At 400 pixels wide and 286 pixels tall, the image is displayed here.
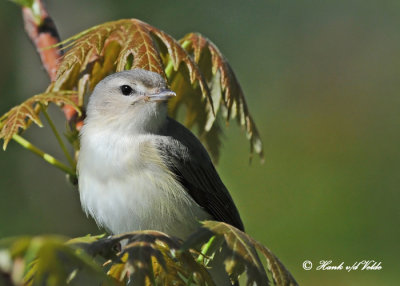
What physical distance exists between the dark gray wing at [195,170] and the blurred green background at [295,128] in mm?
853

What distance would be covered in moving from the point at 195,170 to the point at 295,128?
5.35 ft

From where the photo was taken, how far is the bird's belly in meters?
2.46

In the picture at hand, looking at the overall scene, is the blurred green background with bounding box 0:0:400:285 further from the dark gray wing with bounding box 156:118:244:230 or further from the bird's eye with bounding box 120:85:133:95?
the dark gray wing with bounding box 156:118:244:230

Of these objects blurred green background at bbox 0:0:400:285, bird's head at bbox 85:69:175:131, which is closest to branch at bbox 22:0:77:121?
bird's head at bbox 85:69:175:131

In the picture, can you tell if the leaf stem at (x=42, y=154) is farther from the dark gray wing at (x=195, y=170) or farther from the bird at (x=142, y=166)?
the dark gray wing at (x=195, y=170)

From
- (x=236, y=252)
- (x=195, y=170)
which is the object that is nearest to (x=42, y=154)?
(x=195, y=170)

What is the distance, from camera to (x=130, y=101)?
266 centimetres

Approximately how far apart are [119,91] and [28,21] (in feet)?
1.61

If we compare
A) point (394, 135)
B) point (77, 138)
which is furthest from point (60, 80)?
point (394, 135)

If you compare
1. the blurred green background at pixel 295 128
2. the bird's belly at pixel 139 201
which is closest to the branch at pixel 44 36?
the bird's belly at pixel 139 201

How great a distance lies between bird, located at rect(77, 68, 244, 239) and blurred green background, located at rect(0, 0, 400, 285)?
0.69m

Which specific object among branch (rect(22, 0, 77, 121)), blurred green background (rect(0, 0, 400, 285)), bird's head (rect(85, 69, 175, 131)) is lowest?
blurred green background (rect(0, 0, 400, 285))

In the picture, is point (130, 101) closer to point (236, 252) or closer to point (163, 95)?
point (163, 95)

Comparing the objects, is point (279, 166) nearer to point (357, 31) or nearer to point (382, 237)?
point (382, 237)
